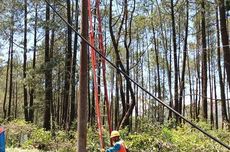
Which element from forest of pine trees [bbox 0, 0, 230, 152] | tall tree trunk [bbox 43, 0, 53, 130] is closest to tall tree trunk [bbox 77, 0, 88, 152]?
forest of pine trees [bbox 0, 0, 230, 152]

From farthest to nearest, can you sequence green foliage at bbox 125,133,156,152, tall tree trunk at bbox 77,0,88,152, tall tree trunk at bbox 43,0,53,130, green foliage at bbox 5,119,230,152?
tall tree trunk at bbox 43,0,53,130
green foliage at bbox 125,133,156,152
green foliage at bbox 5,119,230,152
tall tree trunk at bbox 77,0,88,152

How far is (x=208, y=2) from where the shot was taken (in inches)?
899

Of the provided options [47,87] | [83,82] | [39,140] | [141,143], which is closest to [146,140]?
[141,143]

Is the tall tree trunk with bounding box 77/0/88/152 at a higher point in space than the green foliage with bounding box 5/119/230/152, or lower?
higher

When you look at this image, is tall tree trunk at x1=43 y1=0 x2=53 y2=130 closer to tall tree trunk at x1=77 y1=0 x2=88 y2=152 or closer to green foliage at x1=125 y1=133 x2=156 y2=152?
green foliage at x1=125 y1=133 x2=156 y2=152

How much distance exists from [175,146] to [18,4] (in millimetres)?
19116

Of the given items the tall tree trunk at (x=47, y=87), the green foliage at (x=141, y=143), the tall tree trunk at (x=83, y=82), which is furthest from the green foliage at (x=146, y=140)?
the tall tree trunk at (x=47, y=87)

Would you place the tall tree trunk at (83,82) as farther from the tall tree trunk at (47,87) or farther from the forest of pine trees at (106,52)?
the tall tree trunk at (47,87)

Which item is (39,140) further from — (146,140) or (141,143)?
(146,140)

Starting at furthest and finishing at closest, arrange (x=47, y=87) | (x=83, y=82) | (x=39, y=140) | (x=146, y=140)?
(x=47, y=87) → (x=39, y=140) → (x=146, y=140) → (x=83, y=82)

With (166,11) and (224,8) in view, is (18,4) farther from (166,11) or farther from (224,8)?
(224,8)

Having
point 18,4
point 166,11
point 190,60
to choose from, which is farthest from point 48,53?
point 190,60

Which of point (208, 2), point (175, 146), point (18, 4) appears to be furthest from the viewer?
point (18, 4)

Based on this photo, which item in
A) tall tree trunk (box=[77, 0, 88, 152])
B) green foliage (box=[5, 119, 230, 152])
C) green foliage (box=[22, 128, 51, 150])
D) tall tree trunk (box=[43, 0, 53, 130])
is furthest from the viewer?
tall tree trunk (box=[43, 0, 53, 130])
